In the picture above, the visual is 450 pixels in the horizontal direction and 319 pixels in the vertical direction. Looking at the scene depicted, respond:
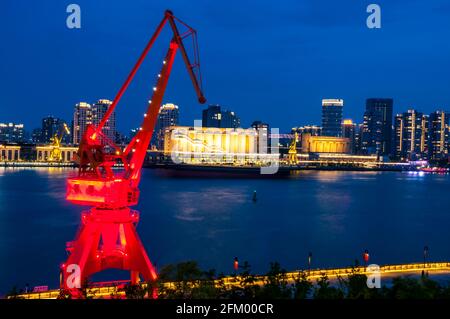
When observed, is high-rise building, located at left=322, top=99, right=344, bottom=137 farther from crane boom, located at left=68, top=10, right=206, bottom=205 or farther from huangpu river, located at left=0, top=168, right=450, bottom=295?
crane boom, located at left=68, top=10, right=206, bottom=205

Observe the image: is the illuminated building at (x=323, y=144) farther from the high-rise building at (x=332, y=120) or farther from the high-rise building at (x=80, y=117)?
the high-rise building at (x=80, y=117)

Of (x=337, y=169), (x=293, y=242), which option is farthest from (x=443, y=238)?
(x=337, y=169)

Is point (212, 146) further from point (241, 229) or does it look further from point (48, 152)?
point (241, 229)

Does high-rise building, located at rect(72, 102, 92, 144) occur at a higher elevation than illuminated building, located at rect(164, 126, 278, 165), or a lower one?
higher

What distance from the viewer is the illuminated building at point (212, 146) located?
82750mm

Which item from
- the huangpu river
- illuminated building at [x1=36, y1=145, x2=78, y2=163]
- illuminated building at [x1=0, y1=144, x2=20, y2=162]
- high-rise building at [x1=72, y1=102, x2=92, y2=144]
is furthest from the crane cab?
high-rise building at [x1=72, y1=102, x2=92, y2=144]

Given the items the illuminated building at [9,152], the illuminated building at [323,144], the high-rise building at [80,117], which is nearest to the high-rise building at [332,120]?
the illuminated building at [323,144]

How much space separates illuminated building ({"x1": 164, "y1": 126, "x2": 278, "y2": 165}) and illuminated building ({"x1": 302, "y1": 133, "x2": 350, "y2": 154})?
17.8 meters

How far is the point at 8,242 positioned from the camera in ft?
62.0

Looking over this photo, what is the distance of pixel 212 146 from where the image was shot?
8469 cm

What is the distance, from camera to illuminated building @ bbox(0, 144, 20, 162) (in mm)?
92775

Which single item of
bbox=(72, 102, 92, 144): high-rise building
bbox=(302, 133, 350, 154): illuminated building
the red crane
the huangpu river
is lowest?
the huangpu river

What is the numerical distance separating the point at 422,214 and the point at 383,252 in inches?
522
